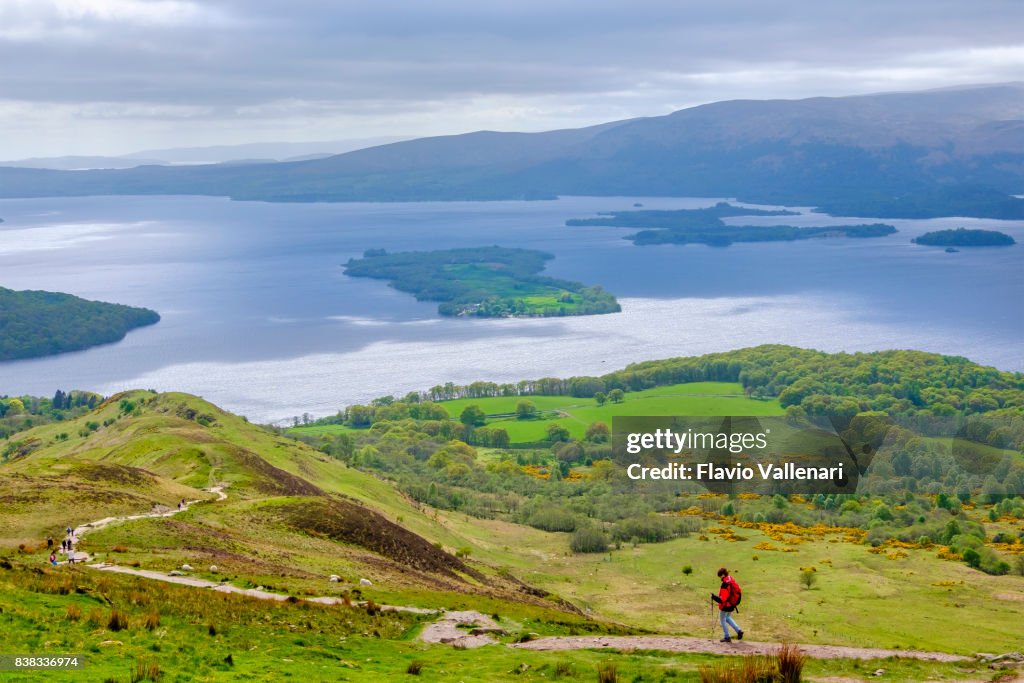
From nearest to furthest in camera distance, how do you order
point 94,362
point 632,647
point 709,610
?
point 632,647 → point 709,610 → point 94,362

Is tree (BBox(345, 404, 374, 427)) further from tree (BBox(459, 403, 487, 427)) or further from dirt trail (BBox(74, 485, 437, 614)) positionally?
dirt trail (BBox(74, 485, 437, 614))

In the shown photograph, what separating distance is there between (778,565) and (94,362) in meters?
147

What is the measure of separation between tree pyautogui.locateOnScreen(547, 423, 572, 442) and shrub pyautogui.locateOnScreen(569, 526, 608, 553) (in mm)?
47903

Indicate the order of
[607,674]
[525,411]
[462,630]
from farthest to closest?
[525,411] < [462,630] < [607,674]

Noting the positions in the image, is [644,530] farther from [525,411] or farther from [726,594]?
[525,411]

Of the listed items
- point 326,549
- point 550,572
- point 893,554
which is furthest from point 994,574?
point 326,549

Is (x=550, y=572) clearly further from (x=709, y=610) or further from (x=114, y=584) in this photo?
(x=114, y=584)

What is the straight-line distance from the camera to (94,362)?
6924 inches

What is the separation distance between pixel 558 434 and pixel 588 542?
1963 inches

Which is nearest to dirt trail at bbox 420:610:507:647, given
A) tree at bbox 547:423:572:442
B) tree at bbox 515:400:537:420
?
tree at bbox 547:423:572:442

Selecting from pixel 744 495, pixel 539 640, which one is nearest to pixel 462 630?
pixel 539 640

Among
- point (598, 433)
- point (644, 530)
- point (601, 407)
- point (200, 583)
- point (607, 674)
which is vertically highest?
point (607, 674)

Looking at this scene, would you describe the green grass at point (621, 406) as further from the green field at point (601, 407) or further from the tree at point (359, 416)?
the tree at point (359, 416)

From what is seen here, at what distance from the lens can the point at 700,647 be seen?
2275cm
